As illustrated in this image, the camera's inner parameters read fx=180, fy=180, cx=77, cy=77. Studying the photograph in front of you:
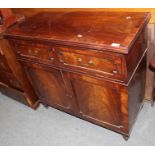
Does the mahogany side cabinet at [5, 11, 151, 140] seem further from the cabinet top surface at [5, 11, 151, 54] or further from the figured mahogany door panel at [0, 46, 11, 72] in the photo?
the figured mahogany door panel at [0, 46, 11, 72]

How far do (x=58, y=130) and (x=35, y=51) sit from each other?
801mm

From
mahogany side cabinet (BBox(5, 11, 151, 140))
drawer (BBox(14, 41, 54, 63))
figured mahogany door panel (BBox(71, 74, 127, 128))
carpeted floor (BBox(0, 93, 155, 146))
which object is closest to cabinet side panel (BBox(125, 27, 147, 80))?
mahogany side cabinet (BBox(5, 11, 151, 140))

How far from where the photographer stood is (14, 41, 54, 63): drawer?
1.26 meters

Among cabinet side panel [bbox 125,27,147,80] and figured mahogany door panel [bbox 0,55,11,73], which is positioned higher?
cabinet side panel [bbox 125,27,147,80]

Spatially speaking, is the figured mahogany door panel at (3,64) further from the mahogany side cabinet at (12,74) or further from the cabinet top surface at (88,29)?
the cabinet top surface at (88,29)

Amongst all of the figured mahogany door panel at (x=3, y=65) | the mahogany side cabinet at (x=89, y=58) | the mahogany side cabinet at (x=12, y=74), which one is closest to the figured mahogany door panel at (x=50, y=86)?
the mahogany side cabinet at (x=89, y=58)

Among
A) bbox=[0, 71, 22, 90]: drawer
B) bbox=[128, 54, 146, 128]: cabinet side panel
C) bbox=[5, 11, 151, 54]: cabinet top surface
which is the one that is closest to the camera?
bbox=[5, 11, 151, 54]: cabinet top surface

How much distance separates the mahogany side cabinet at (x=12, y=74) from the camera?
4.83ft

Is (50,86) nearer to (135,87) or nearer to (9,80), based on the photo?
(9,80)

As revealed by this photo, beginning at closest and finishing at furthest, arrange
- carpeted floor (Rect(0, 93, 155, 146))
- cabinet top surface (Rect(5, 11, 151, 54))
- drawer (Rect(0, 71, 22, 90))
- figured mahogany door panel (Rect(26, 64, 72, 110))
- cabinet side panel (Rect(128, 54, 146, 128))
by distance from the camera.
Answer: cabinet top surface (Rect(5, 11, 151, 54)) < cabinet side panel (Rect(128, 54, 146, 128)) < figured mahogany door panel (Rect(26, 64, 72, 110)) < carpeted floor (Rect(0, 93, 155, 146)) < drawer (Rect(0, 71, 22, 90))

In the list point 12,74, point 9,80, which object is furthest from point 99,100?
point 9,80

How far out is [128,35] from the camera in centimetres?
99

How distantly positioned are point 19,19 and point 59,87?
2.20 ft
